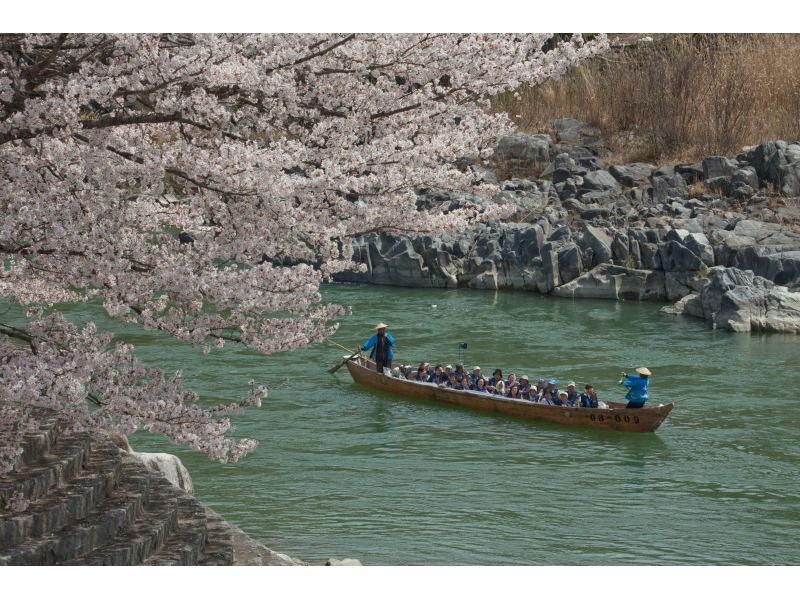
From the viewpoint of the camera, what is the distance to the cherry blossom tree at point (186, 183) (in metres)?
7.43

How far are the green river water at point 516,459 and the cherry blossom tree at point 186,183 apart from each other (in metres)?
3.91

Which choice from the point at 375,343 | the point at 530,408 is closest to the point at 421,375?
the point at 375,343

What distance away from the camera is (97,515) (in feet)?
25.7

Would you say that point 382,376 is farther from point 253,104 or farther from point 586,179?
point 586,179

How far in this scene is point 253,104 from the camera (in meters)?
9.17

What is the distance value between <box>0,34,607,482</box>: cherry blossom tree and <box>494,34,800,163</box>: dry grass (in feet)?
87.7

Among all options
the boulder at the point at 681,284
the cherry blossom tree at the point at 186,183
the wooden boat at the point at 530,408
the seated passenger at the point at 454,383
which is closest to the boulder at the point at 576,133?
the boulder at the point at 681,284

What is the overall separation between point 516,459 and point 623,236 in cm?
1491

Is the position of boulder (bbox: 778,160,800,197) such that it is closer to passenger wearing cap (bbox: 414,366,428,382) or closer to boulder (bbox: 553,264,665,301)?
A: boulder (bbox: 553,264,665,301)

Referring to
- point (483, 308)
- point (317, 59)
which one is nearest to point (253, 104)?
point (317, 59)

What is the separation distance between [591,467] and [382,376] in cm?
519

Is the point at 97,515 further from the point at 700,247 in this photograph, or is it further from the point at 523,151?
the point at 523,151

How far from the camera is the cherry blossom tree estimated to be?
7.43m

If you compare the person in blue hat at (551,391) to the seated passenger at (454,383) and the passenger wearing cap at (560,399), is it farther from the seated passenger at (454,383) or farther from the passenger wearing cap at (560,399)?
the seated passenger at (454,383)
